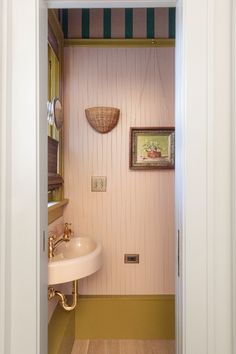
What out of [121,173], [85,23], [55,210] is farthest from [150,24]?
[55,210]

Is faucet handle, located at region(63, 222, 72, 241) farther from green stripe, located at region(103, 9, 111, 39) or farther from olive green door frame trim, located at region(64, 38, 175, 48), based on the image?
green stripe, located at region(103, 9, 111, 39)

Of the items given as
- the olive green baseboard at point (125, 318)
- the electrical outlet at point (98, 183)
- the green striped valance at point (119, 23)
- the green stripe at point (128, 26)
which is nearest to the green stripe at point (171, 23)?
the green striped valance at point (119, 23)

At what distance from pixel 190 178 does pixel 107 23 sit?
1912 mm

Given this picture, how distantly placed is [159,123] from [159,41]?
2.23 feet

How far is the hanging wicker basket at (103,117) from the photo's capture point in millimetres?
2217

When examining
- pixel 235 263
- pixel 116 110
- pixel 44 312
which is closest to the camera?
pixel 235 263

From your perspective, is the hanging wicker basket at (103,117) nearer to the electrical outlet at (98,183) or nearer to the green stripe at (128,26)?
the electrical outlet at (98,183)

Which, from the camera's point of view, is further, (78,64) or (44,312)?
(78,64)

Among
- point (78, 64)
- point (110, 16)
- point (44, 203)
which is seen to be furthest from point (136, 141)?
point (44, 203)

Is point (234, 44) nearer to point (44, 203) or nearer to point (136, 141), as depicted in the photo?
point (44, 203)

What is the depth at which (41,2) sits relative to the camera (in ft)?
3.50

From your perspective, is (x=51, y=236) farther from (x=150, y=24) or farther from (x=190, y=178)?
(x=150, y=24)

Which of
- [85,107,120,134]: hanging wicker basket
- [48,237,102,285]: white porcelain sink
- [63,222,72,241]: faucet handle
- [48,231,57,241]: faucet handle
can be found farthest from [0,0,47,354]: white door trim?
[85,107,120,134]: hanging wicker basket

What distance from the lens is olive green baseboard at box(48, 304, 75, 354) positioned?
65.8 inches
